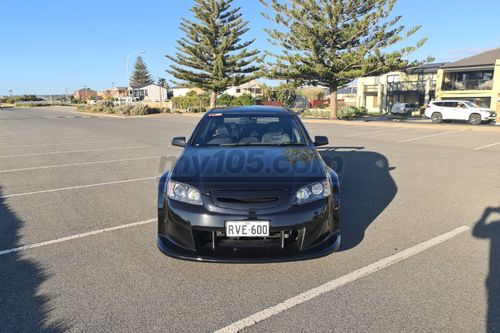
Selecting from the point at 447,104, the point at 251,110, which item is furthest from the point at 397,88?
the point at 251,110

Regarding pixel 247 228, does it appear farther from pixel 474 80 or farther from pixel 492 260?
pixel 474 80

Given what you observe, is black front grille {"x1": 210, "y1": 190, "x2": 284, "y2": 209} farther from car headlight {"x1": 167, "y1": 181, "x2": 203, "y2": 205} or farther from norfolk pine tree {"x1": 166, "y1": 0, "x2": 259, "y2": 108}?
norfolk pine tree {"x1": 166, "y1": 0, "x2": 259, "y2": 108}

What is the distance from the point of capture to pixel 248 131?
4723mm

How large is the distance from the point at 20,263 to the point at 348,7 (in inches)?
1098

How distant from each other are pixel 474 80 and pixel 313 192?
1605 inches

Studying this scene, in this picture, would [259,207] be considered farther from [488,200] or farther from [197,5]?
[197,5]

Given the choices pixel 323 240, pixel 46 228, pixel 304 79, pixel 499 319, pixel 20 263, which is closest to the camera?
pixel 499 319

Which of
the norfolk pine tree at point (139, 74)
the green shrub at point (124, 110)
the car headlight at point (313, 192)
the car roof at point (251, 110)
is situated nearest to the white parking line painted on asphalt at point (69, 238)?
the car roof at point (251, 110)

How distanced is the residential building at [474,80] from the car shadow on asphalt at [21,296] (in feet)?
124

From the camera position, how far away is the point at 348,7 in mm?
26406

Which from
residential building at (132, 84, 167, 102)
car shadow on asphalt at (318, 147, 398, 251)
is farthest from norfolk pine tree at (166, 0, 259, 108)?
residential building at (132, 84, 167, 102)

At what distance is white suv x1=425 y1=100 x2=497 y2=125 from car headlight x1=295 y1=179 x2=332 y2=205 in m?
24.9

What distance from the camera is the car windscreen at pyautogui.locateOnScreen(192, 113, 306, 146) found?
4.52 metres

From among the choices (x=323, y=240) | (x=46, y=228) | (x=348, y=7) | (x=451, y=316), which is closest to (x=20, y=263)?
(x=46, y=228)
